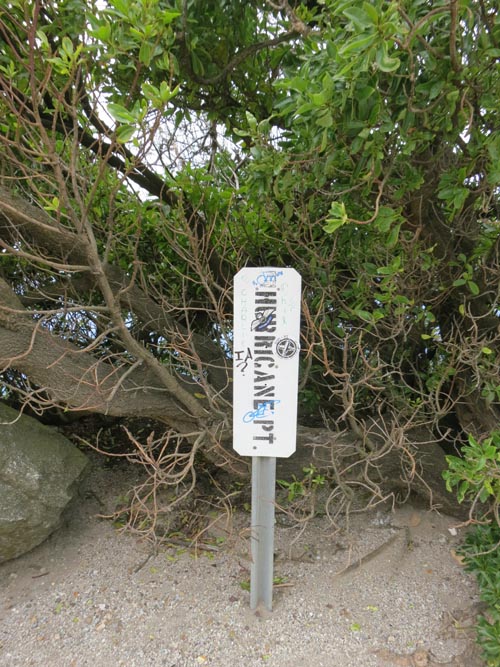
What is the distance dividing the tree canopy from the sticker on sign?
284 mm

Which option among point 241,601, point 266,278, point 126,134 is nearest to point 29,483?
point 241,601

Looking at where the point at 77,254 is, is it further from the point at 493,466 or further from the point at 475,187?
the point at 493,466

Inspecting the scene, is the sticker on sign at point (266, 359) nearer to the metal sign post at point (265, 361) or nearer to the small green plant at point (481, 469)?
the metal sign post at point (265, 361)

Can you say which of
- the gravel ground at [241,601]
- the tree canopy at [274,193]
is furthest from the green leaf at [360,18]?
the gravel ground at [241,601]

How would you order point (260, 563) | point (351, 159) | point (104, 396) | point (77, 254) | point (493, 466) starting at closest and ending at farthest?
point (351, 159) < point (493, 466) < point (260, 563) < point (104, 396) < point (77, 254)

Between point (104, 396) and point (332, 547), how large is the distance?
1.64 meters

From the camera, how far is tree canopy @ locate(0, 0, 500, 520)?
5.34ft

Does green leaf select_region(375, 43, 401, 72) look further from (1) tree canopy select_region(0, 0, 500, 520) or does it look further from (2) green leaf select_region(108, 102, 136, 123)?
(2) green leaf select_region(108, 102, 136, 123)

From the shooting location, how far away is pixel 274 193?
90.2 inches

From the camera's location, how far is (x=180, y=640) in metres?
2.19

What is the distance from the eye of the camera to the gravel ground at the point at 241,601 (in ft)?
7.02

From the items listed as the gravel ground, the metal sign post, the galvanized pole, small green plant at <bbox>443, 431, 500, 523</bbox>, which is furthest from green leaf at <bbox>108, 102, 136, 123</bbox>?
the gravel ground

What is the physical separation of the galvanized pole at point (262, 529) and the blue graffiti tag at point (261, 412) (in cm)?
19

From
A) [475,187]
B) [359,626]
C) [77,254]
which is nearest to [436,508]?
[359,626]
